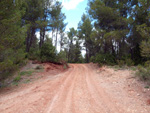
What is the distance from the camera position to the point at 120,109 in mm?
3691

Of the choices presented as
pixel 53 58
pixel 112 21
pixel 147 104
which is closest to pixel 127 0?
pixel 112 21

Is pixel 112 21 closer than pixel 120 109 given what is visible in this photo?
No

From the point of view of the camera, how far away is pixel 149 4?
7684 mm

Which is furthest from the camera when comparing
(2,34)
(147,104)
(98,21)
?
(98,21)

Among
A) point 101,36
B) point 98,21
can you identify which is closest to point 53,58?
point 101,36

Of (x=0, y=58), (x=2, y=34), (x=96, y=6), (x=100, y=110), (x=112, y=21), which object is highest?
(x=96, y=6)

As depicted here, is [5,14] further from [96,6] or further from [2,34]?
[96,6]

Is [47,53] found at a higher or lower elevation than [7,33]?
lower

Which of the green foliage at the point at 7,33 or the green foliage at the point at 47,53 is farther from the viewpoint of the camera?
the green foliage at the point at 47,53

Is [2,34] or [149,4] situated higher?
[149,4]

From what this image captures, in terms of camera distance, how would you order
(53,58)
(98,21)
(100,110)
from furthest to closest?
(98,21) → (53,58) → (100,110)

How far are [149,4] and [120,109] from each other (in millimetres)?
7881

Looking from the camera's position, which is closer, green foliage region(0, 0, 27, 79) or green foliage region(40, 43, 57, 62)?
green foliage region(0, 0, 27, 79)

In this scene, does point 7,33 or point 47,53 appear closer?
A: point 7,33
